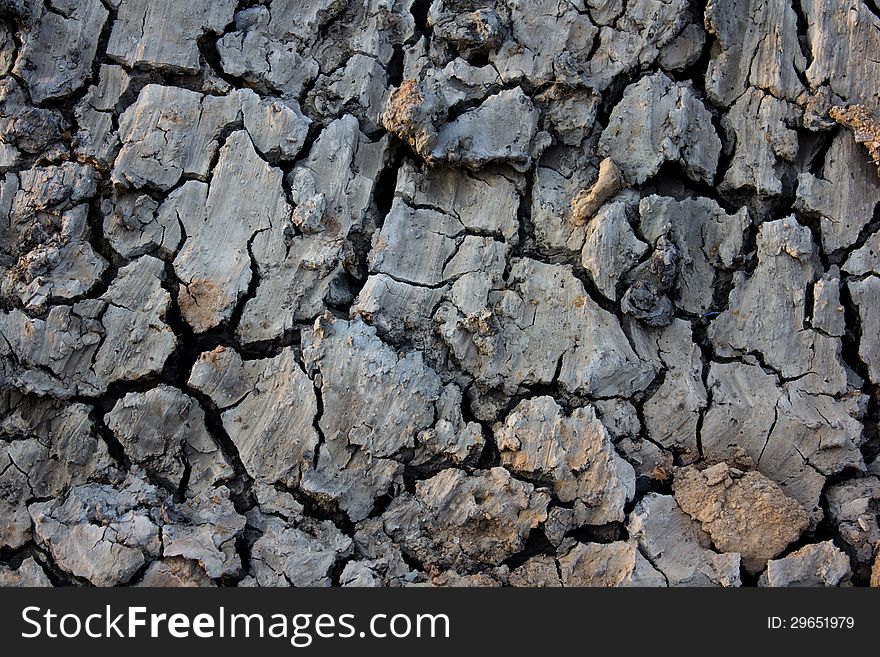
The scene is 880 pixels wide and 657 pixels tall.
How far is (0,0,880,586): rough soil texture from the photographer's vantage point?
2.29 m

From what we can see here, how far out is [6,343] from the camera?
2.41 m

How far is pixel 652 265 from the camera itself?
2.47 metres

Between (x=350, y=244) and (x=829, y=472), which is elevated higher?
(x=350, y=244)

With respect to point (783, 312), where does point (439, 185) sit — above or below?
above

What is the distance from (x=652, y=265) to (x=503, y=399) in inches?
25.1

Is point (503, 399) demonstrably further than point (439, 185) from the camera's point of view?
No

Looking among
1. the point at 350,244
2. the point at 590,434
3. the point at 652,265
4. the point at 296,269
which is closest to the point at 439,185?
the point at 350,244

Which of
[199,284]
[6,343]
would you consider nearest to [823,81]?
[199,284]

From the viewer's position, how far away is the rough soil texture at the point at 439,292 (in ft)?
7.52

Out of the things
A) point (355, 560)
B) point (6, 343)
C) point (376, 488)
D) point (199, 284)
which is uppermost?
point (199, 284)

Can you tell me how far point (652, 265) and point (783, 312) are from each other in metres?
0.45

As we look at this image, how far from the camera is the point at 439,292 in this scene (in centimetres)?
247

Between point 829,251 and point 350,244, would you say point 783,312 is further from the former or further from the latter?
point 350,244

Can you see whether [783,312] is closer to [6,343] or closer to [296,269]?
[296,269]
